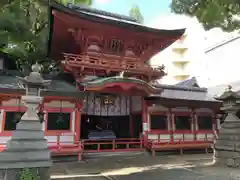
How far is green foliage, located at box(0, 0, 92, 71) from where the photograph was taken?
1226 centimetres

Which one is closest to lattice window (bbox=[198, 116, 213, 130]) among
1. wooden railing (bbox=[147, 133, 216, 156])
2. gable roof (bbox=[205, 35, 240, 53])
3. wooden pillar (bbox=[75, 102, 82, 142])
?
wooden railing (bbox=[147, 133, 216, 156])

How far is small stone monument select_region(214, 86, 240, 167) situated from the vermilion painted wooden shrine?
3.41 meters

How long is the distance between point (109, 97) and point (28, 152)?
755 centimetres

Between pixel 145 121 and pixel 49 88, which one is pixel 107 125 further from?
pixel 49 88

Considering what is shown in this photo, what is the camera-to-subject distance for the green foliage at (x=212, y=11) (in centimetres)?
740

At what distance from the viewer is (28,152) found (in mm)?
6410

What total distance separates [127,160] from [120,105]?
4.04 m

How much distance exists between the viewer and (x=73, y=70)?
1249 cm

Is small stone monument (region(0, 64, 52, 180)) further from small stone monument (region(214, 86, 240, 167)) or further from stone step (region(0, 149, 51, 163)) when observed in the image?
small stone monument (region(214, 86, 240, 167))

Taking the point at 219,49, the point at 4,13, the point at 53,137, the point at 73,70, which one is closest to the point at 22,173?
the point at 53,137

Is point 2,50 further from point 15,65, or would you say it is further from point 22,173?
point 22,173

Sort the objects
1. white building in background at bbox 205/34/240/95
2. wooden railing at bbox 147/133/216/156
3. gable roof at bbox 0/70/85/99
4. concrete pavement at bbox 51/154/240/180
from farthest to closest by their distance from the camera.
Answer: white building in background at bbox 205/34/240/95
wooden railing at bbox 147/133/216/156
gable roof at bbox 0/70/85/99
concrete pavement at bbox 51/154/240/180

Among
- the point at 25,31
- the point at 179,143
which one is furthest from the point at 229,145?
the point at 25,31

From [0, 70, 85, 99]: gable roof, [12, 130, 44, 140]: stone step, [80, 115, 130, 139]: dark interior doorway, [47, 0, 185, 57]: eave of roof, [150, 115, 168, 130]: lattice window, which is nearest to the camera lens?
[12, 130, 44, 140]: stone step
